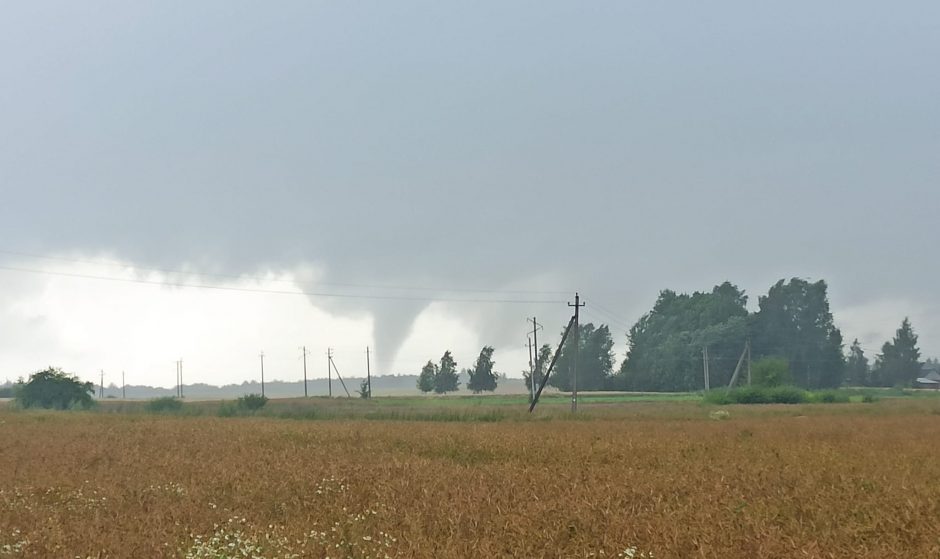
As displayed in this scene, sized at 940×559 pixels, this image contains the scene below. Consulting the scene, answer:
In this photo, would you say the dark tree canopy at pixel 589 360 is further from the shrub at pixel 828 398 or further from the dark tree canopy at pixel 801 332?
the shrub at pixel 828 398

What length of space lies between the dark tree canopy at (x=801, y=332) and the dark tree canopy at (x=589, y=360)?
39.9m

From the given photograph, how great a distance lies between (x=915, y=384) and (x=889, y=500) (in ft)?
661

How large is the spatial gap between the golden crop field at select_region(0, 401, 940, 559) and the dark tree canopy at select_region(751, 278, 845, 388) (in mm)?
130466

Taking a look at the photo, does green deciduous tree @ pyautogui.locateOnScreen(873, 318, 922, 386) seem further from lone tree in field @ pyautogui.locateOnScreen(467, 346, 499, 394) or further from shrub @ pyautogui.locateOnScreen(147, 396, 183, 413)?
shrub @ pyautogui.locateOnScreen(147, 396, 183, 413)

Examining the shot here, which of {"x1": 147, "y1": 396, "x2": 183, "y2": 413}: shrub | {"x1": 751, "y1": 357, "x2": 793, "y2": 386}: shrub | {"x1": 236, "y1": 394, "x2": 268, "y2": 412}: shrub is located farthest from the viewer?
{"x1": 751, "y1": 357, "x2": 793, "y2": 386}: shrub

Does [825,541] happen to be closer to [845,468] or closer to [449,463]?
[845,468]

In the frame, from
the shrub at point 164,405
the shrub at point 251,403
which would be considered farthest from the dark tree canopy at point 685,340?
the shrub at point 164,405

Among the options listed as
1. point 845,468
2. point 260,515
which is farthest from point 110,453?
point 845,468

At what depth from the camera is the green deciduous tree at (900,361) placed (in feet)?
587

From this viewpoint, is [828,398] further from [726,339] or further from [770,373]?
[726,339]

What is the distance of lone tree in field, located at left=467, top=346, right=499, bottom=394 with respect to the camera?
644ft

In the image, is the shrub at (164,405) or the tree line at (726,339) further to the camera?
the tree line at (726,339)

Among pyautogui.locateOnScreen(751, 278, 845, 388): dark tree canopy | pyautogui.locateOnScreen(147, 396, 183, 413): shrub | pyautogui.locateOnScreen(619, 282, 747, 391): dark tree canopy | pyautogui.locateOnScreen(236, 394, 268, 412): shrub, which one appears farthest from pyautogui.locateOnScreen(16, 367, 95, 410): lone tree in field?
pyautogui.locateOnScreen(751, 278, 845, 388): dark tree canopy

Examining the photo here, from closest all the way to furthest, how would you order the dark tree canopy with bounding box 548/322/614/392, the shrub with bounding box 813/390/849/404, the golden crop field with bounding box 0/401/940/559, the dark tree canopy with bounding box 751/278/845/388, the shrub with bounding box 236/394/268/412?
the golden crop field with bounding box 0/401/940/559
the shrub with bounding box 236/394/268/412
the shrub with bounding box 813/390/849/404
the dark tree canopy with bounding box 751/278/845/388
the dark tree canopy with bounding box 548/322/614/392
